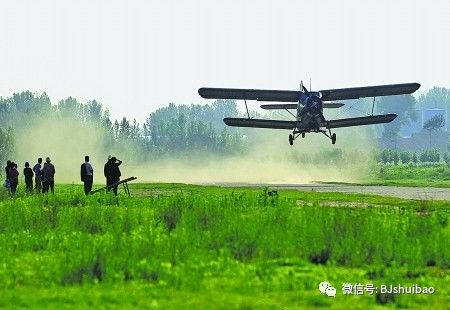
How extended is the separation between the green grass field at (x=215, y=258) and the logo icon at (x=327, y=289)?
0.30 ft

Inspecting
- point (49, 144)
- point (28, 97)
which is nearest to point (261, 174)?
point (49, 144)

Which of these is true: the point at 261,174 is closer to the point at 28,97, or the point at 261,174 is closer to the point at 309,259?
the point at 309,259

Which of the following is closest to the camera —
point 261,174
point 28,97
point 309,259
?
point 309,259

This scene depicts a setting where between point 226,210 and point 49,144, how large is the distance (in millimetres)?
99534

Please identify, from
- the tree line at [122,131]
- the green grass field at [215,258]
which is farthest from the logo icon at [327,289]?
the tree line at [122,131]

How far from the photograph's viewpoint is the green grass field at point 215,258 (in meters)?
9.80

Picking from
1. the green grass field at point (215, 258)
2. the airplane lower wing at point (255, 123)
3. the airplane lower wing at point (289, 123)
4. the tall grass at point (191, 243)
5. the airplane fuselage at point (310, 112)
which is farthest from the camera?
the airplane lower wing at point (255, 123)

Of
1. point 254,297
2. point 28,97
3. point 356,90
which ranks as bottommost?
point 254,297

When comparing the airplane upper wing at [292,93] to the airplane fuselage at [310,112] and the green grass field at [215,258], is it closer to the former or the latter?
the airplane fuselage at [310,112]

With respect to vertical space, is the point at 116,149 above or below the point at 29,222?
above

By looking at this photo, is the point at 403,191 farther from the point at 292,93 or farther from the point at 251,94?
the point at 251,94

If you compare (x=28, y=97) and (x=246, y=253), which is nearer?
(x=246, y=253)

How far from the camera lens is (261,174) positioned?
78500mm

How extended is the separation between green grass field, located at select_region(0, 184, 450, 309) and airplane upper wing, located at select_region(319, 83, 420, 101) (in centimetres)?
3565
